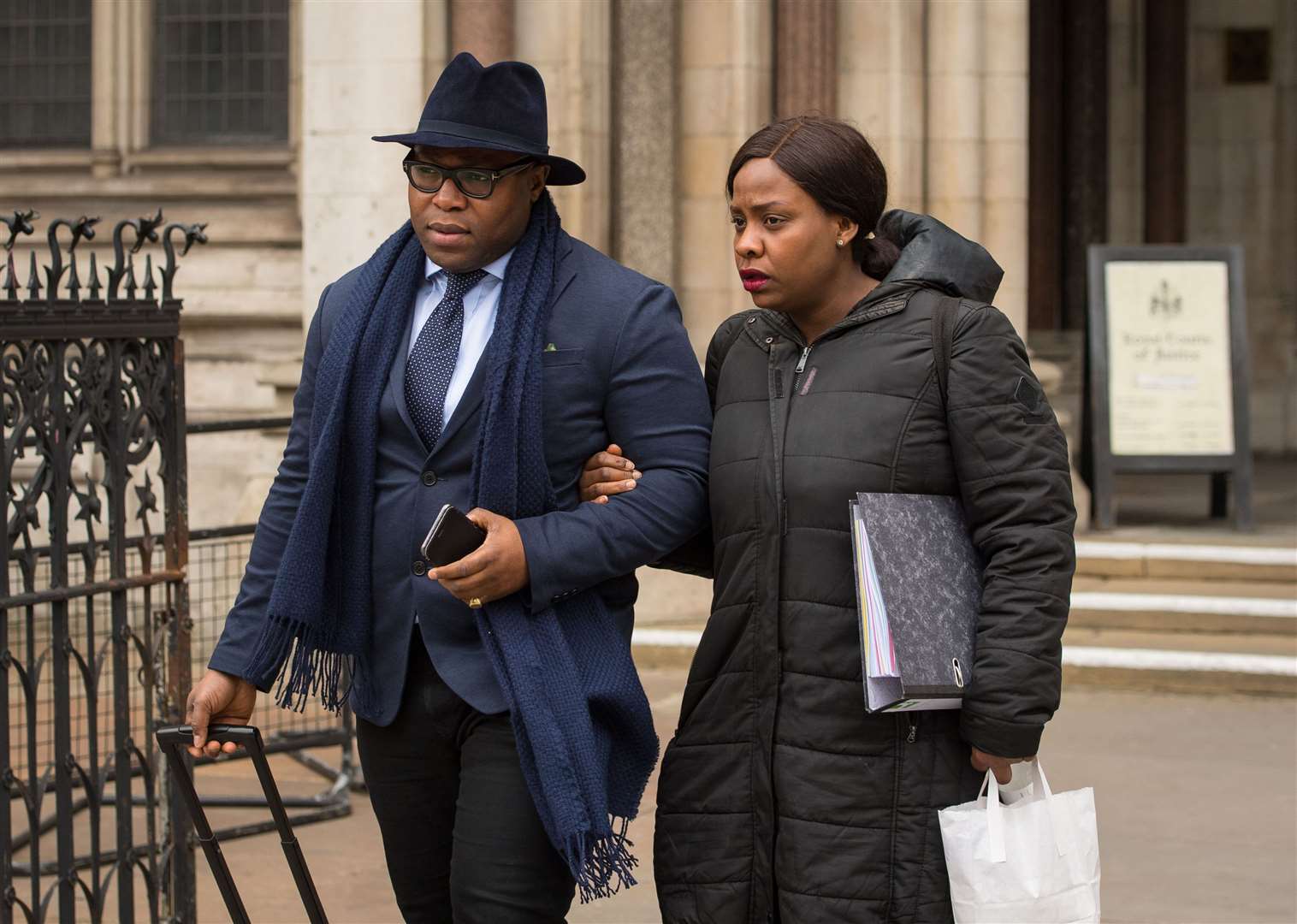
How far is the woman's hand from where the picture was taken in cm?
343

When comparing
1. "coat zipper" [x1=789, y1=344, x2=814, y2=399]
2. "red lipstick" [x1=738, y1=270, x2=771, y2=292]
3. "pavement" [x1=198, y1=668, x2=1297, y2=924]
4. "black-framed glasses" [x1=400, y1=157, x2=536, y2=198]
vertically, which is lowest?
"pavement" [x1=198, y1=668, x2=1297, y2=924]

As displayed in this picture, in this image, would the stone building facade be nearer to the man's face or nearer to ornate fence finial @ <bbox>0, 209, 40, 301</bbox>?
ornate fence finial @ <bbox>0, 209, 40, 301</bbox>

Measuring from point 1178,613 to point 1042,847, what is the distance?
608 cm

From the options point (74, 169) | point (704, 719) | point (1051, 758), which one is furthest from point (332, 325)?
point (74, 169)

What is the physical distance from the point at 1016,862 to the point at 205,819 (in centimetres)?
139

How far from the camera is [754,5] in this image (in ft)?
32.2

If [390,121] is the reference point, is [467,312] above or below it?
below

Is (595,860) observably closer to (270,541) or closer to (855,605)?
(855,605)

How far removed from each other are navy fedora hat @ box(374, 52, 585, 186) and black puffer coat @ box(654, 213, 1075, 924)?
59 centimetres

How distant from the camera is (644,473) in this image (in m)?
3.47

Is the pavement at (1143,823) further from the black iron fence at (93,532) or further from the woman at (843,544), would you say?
the woman at (843,544)

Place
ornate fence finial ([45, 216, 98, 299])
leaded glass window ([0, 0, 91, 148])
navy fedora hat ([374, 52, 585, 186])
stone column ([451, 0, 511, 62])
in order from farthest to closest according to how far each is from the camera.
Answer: leaded glass window ([0, 0, 91, 148])
stone column ([451, 0, 511, 62])
ornate fence finial ([45, 216, 98, 299])
navy fedora hat ([374, 52, 585, 186])

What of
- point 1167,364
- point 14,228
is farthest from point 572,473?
point 1167,364

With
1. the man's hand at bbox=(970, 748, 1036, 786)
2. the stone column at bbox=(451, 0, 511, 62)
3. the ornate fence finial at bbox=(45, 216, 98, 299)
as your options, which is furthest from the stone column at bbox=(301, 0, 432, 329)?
the man's hand at bbox=(970, 748, 1036, 786)
